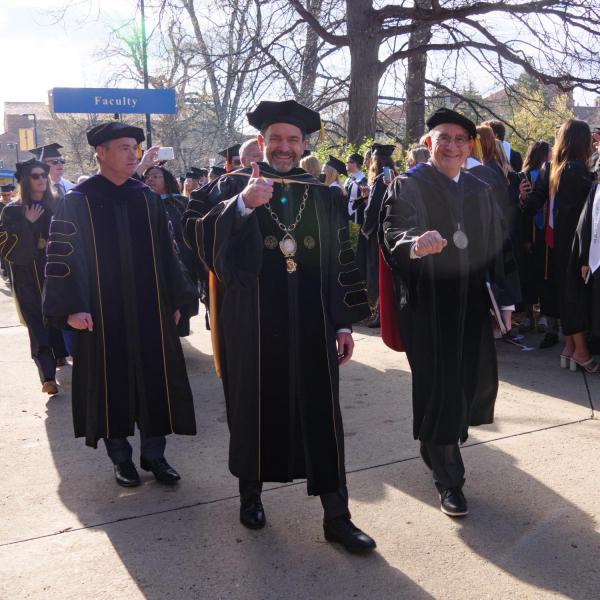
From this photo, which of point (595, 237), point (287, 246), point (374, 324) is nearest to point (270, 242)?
point (287, 246)

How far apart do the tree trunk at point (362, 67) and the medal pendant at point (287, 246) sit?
9.33 metres

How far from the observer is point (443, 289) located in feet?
12.0

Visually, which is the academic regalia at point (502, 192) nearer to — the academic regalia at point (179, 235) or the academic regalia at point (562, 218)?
the academic regalia at point (562, 218)

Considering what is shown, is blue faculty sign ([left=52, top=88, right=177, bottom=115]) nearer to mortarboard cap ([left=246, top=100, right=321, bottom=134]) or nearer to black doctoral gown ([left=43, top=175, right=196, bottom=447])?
black doctoral gown ([left=43, top=175, right=196, bottom=447])

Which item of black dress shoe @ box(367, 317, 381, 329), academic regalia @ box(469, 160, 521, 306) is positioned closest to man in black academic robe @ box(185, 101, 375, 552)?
academic regalia @ box(469, 160, 521, 306)

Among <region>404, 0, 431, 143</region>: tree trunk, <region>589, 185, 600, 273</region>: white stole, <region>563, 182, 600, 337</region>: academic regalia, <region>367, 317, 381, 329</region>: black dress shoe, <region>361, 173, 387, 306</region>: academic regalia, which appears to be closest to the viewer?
<region>589, 185, 600, 273</region>: white stole

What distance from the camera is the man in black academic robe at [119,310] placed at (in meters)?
4.08

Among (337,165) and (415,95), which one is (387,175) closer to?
(337,165)

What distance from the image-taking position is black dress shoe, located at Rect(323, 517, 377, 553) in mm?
3311

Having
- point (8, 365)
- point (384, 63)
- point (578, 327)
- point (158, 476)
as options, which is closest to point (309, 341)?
point (158, 476)

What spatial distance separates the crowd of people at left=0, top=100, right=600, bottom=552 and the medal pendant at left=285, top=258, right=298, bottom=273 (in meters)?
0.02

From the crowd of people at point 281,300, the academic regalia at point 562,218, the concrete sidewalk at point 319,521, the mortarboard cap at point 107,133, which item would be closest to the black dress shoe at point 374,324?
the academic regalia at point 562,218

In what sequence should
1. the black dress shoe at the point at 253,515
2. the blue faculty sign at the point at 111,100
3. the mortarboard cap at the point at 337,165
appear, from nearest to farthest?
the black dress shoe at the point at 253,515 < the mortarboard cap at the point at 337,165 < the blue faculty sign at the point at 111,100

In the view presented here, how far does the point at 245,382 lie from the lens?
3.43 m
